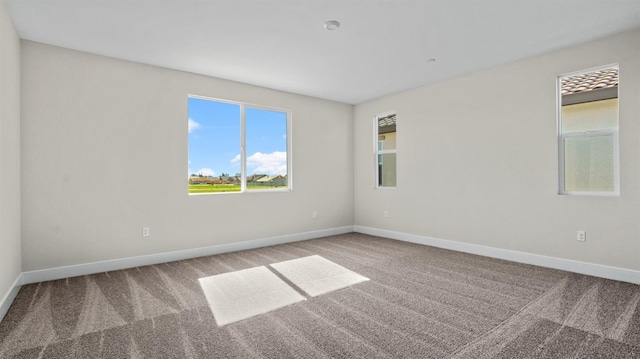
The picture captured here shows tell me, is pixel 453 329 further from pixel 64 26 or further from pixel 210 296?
pixel 64 26

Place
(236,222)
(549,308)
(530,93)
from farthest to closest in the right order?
1. (236,222)
2. (530,93)
3. (549,308)

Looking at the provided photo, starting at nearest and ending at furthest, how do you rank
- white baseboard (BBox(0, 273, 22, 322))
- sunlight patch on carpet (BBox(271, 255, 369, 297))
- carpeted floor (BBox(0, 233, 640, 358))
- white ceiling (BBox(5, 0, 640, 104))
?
Answer: carpeted floor (BBox(0, 233, 640, 358)) → white baseboard (BBox(0, 273, 22, 322)) → white ceiling (BBox(5, 0, 640, 104)) → sunlight patch on carpet (BBox(271, 255, 369, 297))

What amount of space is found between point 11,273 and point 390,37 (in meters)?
4.32

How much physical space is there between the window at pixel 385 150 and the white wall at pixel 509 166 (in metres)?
0.20

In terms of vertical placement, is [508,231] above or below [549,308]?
above

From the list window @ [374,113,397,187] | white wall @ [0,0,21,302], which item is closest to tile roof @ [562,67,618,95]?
window @ [374,113,397,187]

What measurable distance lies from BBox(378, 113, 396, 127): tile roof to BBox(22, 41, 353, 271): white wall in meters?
2.32

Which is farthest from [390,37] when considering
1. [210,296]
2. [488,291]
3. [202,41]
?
[210,296]

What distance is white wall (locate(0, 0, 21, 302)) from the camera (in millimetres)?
2535

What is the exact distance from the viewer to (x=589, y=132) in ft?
11.5

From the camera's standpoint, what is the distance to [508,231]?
4.10 metres

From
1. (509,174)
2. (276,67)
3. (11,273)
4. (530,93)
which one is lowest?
(11,273)

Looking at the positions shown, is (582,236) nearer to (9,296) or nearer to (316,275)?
(316,275)

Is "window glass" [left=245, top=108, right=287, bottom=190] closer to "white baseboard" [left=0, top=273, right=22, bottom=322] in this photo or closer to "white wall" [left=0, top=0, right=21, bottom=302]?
"white wall" [left=0, top=0, right=21, bottom=302]
